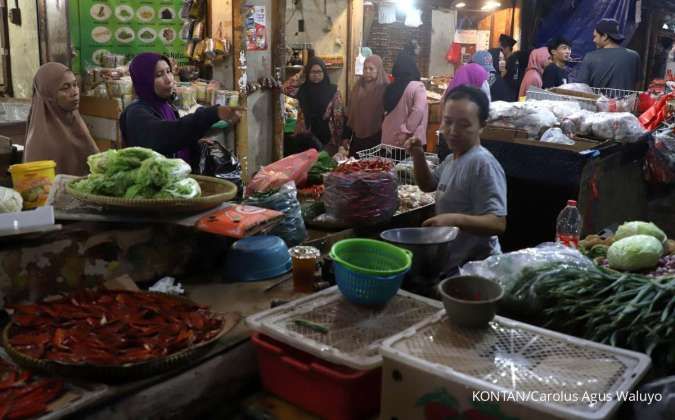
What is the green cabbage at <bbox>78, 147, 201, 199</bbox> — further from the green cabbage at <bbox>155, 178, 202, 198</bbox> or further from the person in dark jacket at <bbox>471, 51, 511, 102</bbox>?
the person in dark jacket at <bbox>471, 51, 511, 102</bbox>

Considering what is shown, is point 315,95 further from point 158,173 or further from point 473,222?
point 158,173

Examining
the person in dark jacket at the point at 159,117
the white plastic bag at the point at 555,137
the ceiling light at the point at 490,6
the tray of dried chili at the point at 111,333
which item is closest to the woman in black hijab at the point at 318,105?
the white plastic bag at the point at 555,137

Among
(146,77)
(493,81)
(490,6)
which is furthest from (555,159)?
(490,6)

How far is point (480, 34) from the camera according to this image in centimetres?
1232

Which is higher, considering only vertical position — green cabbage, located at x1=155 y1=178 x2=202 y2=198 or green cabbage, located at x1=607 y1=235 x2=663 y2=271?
green cabbage, located at x1=155 y1=178 x2=202 y2=198

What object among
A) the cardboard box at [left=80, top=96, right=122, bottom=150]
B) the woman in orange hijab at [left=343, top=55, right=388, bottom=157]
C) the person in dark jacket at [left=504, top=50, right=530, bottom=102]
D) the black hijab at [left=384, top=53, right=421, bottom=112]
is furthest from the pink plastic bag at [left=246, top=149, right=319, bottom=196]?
the person in dark jacket at [left=504, top=50, right=530, bottom=102]

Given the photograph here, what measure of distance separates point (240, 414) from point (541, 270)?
52.0 inches

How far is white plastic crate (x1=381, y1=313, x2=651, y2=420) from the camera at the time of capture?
5.42 ft

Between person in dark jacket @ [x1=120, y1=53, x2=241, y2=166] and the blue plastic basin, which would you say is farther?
person in dark jacket @ [x1=120, y1=53, x2=241, y2=166]

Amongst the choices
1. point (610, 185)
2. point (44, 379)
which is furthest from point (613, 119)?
point (44, 379)

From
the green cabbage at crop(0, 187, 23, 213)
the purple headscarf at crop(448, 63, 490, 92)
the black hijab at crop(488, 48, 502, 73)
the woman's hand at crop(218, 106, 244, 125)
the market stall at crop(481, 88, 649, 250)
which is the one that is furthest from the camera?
the black hijab at crop(488, 48, 502, 73)

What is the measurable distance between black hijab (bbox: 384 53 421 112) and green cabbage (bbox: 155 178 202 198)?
4785 millimetres

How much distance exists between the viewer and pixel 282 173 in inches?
158

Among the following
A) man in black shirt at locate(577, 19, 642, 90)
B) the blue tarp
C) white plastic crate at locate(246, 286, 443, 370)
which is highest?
the blue tarp
